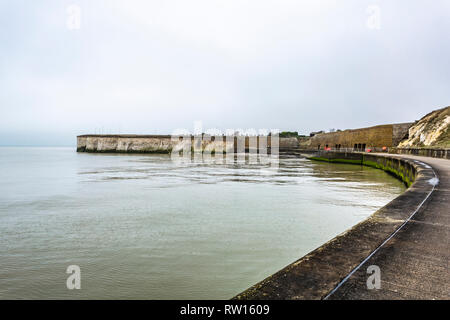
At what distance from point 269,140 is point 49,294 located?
88067 mm

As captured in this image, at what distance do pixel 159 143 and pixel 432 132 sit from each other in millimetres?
63232

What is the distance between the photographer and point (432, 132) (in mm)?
34469

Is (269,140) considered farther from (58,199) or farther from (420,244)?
(420,244)

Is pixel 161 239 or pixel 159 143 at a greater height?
pixel 159 143

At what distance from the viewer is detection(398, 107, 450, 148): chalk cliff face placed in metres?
31.5

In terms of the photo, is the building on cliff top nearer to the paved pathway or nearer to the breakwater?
the breakwater

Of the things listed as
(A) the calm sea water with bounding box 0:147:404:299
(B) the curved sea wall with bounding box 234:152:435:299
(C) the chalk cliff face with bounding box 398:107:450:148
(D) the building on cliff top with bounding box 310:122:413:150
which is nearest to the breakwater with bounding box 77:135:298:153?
(D) the building on cliff top with bounding box 310:122:413:150

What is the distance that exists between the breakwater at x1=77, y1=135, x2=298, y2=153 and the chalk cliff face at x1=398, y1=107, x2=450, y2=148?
4542 cm

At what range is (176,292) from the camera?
4156 millimetres

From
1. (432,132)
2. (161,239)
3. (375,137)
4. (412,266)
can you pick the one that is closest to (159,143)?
(375,137)

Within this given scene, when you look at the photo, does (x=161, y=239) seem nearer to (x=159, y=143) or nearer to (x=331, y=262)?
(x=331, y=262)

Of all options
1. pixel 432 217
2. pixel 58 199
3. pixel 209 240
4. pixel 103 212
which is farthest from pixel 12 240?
pixel 432 217

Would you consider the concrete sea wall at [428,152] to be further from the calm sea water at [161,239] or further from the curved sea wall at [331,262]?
the curved sea wall at [331,262]

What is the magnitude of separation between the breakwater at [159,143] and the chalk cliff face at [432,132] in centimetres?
4542
